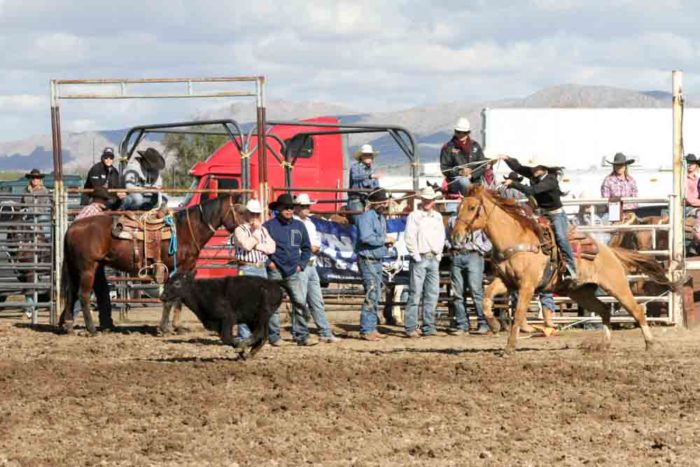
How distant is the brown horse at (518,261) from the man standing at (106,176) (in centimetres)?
563

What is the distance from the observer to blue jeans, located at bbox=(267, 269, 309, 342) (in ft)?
45.8

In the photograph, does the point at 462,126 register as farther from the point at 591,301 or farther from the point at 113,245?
the point at 113,245

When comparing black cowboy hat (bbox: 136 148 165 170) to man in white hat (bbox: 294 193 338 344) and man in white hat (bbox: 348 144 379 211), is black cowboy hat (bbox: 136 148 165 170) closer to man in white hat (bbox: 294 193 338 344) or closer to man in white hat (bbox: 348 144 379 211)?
man in white hat (bbox: 348 144 379 211)

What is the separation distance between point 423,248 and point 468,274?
91cm

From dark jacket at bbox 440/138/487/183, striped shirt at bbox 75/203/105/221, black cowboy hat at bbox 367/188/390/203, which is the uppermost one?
dark jacket at bbox 440/138/487/183

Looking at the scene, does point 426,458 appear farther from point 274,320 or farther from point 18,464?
point 274,320

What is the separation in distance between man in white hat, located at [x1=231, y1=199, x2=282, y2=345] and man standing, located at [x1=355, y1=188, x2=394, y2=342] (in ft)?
5.20

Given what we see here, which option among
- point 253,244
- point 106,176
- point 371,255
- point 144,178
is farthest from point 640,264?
point 106,176

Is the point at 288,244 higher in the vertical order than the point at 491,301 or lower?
higher

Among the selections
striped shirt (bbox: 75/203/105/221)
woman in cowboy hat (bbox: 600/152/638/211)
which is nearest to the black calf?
striped shirt (bbox: 75/203/105/221)

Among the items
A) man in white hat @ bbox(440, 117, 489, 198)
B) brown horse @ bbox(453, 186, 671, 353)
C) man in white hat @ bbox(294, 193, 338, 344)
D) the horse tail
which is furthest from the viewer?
man in white hat @ bbox(440, 117, 489, 198)

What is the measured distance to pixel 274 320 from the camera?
14367 millimetres

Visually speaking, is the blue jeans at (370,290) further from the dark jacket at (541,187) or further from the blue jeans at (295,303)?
the dark jacket at (541,187)

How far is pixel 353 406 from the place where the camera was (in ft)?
31.5
